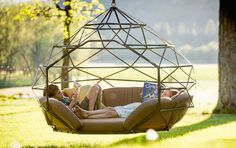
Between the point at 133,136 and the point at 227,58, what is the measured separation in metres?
3.54

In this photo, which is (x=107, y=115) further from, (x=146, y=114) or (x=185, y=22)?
(x=185, y=22)

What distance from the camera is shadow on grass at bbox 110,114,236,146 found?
7612 millimetres

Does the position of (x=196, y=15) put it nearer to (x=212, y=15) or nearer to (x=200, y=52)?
(x=212, y=15)

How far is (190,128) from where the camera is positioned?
9.16 m

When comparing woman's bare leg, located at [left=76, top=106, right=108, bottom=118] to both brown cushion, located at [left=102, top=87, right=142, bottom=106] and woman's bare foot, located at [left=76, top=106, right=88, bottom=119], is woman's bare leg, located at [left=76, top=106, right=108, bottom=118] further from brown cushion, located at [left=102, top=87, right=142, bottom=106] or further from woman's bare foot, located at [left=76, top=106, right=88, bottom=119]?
brown cushion, located at [left=102, top=87, right=142, bottom=106]

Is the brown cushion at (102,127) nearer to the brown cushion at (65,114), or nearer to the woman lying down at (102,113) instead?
the brown cushion at (65,114)

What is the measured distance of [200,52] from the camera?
73.0 m

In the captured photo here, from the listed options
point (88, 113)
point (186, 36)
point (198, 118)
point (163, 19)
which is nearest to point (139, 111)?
point (88, 113)

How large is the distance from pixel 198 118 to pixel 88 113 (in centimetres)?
454

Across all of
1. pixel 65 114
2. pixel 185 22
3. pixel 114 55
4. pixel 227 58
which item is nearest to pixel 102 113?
pixel 65 114

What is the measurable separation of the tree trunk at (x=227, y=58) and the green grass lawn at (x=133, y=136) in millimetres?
388

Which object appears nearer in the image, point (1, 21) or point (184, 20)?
point (1, 21)

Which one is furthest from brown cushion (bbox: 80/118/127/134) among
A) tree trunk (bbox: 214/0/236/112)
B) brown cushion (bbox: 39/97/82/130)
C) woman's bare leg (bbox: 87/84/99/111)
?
tree trunk (bbox: 214/0/236/112)

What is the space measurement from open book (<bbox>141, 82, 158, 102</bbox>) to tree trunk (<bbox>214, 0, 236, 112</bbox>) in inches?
155
